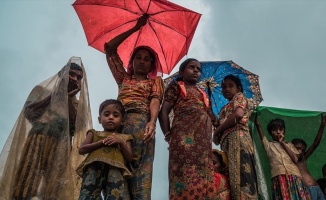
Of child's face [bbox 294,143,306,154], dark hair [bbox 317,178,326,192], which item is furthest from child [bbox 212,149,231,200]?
dark hair [bbox 317,178,326,192]

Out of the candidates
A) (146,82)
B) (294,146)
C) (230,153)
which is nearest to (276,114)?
(294,146)

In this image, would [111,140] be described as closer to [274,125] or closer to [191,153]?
[191,153]

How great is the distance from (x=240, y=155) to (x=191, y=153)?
718 millimetres

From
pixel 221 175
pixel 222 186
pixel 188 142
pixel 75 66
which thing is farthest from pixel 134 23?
pixel 222 186

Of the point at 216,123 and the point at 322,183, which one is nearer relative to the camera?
the point at 216,123

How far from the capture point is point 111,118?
4.19 metres

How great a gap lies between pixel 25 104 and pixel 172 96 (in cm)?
185

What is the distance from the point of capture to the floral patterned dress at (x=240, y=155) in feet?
14.8

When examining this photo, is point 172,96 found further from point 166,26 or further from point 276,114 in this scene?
point 276,114

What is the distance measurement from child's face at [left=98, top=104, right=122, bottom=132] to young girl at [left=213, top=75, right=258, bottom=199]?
1.46 m

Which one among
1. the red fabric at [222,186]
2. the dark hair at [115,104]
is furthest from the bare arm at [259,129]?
the dark hair at [115,104]

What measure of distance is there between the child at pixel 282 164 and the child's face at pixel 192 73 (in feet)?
5.73

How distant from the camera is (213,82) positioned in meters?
6.40

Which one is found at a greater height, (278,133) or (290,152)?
(278,133)
